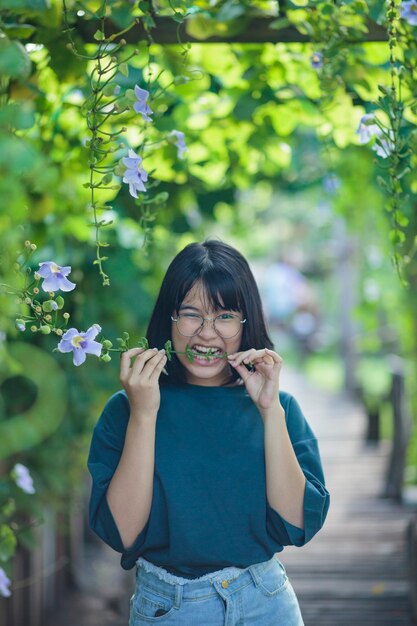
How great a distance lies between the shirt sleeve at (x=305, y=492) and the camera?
1546 mm

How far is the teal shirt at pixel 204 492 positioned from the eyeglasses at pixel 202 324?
0.11 m

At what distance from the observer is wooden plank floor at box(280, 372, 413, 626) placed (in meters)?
3.27

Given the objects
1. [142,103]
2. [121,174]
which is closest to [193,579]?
[121,174]

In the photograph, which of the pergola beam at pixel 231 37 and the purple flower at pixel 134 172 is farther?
the pergola beam at pixel 231 37

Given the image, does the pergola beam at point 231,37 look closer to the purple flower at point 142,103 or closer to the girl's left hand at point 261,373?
the purple flower at point 142,103

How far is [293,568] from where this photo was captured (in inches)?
145

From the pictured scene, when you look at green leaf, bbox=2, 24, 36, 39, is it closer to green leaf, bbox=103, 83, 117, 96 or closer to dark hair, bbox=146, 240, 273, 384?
green leaf, bbox=103, 83, 117, 96

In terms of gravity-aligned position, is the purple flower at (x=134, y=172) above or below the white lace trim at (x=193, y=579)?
above

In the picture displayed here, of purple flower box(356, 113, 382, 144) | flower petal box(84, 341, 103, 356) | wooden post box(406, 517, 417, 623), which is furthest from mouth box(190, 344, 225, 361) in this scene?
wooden post box(406, 517, 417, 623)

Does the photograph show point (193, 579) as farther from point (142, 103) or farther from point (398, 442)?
point (398, 442)

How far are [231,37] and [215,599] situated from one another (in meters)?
1.13

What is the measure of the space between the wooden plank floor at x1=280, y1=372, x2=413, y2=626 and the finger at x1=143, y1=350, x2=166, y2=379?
1.95m

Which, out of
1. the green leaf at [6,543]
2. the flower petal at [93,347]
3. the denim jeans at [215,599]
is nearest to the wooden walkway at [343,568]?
the green leaf at [6,543]

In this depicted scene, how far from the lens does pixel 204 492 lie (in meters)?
1.55
